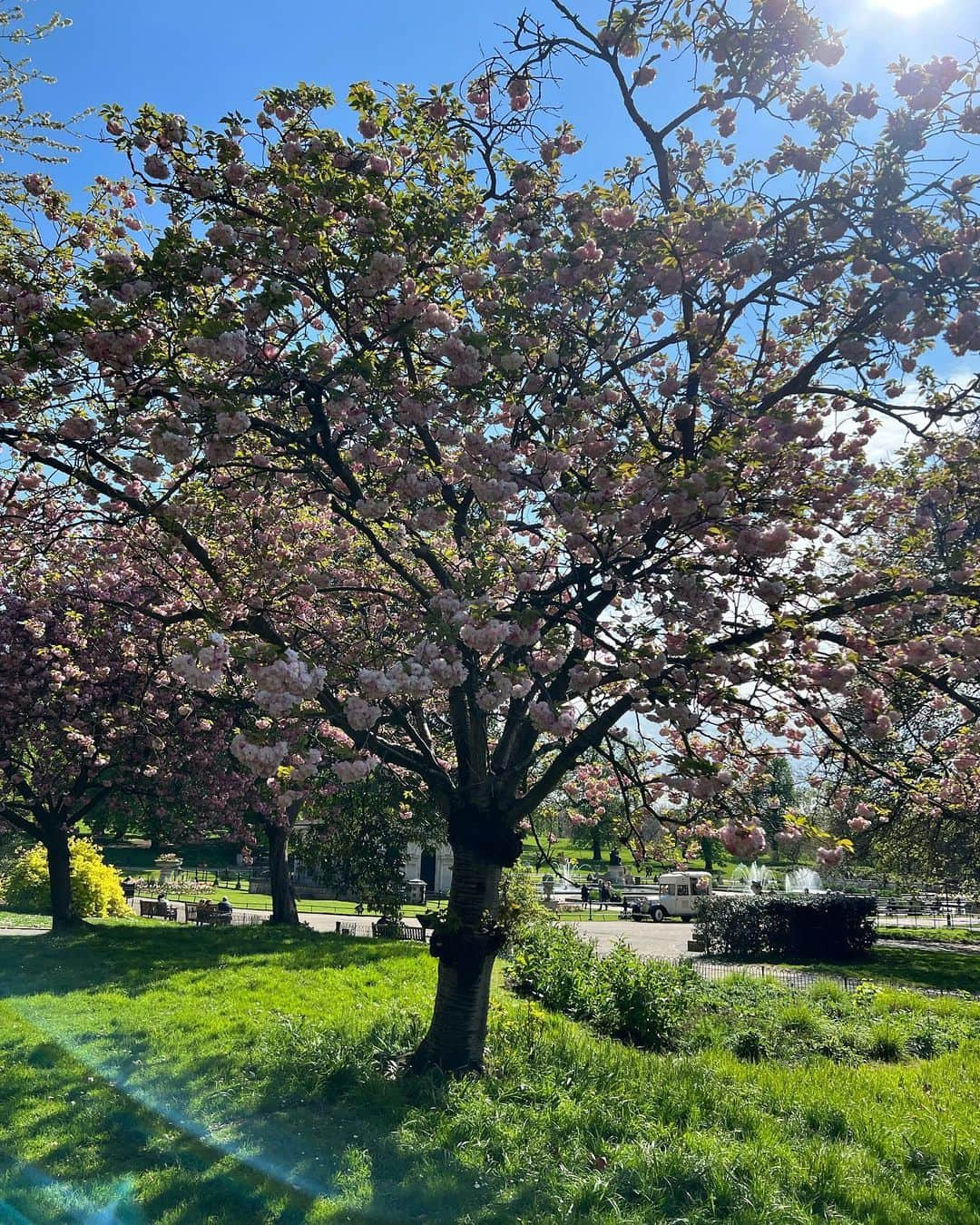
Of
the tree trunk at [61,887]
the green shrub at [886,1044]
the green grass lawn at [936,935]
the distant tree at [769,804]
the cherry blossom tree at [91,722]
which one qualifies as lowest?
the green grass lawn at [936,935]

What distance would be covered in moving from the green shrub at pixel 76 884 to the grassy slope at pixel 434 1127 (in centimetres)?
1034

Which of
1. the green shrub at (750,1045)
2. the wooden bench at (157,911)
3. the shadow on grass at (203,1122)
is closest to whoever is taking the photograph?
the shadow on grass at (203,1122)

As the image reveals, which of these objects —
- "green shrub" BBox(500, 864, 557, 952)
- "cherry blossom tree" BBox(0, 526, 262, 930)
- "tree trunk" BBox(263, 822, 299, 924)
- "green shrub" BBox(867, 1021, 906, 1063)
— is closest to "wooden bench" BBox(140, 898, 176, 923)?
"tree trunk" BBox(263, 822, 299, 924)

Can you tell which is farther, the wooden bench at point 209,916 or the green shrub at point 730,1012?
the wooden bench at point 209,916

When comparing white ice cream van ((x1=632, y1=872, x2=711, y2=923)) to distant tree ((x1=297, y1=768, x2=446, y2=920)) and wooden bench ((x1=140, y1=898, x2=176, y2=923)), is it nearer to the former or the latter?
distant tree ((x1=297, y1=768, x2=446, y2=920))

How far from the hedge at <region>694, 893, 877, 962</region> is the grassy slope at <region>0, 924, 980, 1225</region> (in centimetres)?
1048

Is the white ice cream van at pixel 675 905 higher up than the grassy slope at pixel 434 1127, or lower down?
lower down

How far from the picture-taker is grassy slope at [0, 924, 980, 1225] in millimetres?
4508

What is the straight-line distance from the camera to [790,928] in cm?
1905

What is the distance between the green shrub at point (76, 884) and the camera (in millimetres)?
18625

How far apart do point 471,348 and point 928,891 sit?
1702 inches

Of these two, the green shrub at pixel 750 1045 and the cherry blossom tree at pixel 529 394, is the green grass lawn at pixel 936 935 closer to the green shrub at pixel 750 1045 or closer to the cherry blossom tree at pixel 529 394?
the green shrub at pixel 750 1045

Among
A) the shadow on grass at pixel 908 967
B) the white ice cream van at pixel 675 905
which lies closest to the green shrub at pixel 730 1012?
the shadow on grass at pixel 908 967

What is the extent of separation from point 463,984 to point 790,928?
1466cm
